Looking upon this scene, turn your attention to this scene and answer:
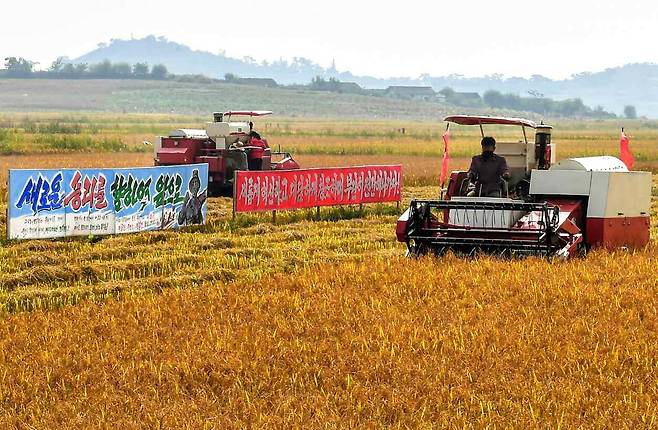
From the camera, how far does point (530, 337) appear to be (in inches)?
375

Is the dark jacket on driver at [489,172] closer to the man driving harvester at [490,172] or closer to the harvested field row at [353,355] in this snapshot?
the man driving harvester at [490,172]

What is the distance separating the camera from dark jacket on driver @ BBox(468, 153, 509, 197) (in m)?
14.7

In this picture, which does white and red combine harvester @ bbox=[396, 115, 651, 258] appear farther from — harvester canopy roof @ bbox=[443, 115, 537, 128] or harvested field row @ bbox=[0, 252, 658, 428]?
harvested field row @ bbox=[0, 252, 658, 428]

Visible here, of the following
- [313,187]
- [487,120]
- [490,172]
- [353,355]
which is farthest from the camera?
[313,187]

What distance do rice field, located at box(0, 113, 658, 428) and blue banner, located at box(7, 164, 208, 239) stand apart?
626 millimetres

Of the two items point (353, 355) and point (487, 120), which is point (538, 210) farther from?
point (353, 355)

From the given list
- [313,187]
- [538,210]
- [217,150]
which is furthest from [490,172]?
[217,150]

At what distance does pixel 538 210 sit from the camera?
13.9 meters

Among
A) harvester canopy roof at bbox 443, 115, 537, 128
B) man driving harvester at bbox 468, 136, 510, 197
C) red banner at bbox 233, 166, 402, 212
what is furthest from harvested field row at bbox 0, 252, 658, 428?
red banner at bbox 233, 166, 402, 212

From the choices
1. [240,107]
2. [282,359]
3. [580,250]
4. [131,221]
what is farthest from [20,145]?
[240,107]

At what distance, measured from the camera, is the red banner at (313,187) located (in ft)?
68.1

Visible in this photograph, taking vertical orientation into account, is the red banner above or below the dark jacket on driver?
below

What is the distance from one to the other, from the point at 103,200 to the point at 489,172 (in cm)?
634

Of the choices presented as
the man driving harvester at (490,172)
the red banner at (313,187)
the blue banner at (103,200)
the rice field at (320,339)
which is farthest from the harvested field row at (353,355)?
the red banner at (313,187)
